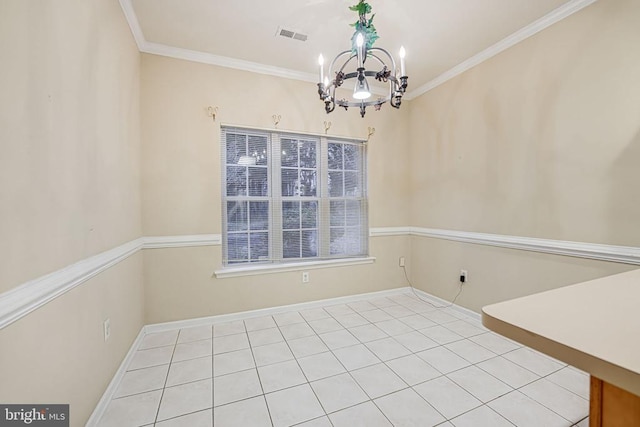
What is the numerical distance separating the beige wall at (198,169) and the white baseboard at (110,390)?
475mm

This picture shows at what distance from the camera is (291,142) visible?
10.5 ft

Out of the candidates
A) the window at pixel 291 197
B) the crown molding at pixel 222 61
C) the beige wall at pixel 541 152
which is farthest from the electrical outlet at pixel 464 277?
the crown molding at pixel 222 61

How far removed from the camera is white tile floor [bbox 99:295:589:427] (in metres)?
1.55

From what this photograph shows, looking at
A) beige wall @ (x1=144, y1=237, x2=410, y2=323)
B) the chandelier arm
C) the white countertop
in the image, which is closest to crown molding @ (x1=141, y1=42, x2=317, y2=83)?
the chandelier arm

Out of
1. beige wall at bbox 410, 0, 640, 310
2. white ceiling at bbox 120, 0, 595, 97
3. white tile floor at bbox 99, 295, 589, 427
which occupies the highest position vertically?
white ceiling at bbox 120, 0, 595, 97

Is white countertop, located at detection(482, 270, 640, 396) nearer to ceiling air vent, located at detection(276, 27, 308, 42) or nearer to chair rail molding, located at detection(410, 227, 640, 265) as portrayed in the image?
chair rail molding, located at detection(410, 227, 640, 265)

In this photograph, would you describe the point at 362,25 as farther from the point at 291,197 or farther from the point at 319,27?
the point at 291,197

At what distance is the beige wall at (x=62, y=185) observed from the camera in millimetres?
911

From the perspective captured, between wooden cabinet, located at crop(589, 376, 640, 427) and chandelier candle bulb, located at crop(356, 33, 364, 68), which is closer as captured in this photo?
wooden cabinet, located at crop(589, 376, 640, 427)

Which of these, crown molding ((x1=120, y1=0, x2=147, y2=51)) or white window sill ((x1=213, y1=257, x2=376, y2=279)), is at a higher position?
crown molding ((x1=120, y1=0, x2=147, y2=51))

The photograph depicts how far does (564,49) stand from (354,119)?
200 centimetres

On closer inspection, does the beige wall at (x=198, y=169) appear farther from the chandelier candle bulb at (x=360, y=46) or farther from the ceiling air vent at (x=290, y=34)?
the chandelier candle bulb at (x=360, y=46)

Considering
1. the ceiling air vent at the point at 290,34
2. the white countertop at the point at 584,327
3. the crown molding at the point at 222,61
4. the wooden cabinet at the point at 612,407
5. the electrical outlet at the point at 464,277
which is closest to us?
the white countertop at the point at 584,327

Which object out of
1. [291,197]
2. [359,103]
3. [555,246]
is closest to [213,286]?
[291,197]
